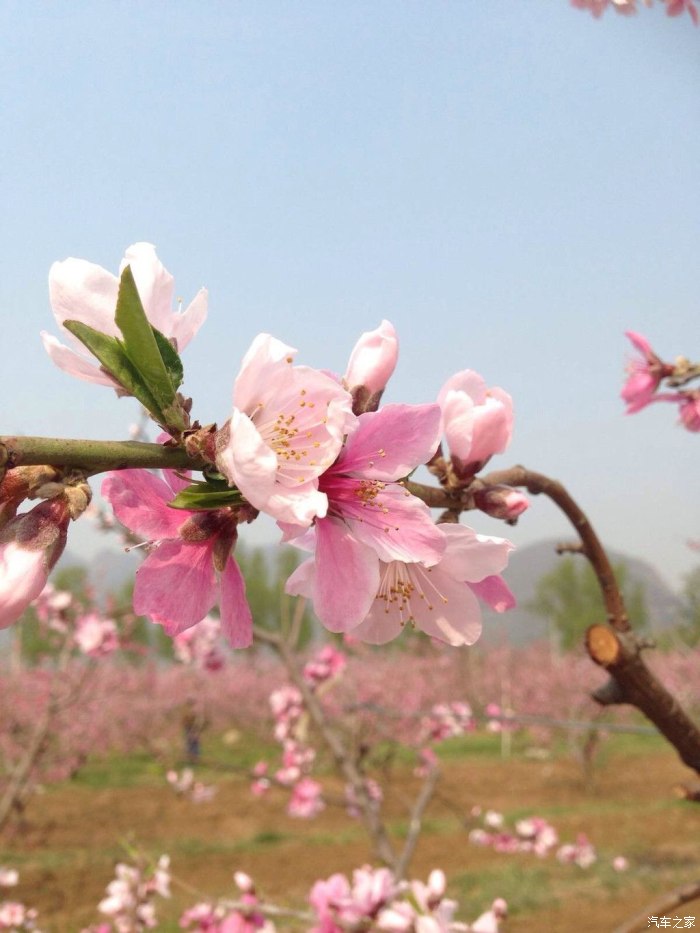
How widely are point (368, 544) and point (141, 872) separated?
262cm

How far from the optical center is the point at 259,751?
15164 millimetres

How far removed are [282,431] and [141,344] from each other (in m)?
0.13

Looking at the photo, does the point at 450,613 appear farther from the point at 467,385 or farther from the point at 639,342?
the point at 639,342

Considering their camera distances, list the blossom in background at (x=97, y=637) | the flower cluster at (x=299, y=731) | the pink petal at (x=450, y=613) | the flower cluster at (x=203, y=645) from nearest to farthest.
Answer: the pink petal at (x=450, y=613) < the flower cluster at (x=299, y=731) < the blossom in background at (x=97, y=637) < the flower cluster at (x=203, y=645)

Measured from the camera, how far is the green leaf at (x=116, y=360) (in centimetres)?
52

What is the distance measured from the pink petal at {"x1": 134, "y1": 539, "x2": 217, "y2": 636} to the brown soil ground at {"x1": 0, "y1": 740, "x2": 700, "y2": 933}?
8.12 ft

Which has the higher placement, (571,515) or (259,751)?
(571,515)

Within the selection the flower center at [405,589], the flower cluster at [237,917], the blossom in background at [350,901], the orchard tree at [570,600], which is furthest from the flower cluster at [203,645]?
the orchard tree at [570,600]

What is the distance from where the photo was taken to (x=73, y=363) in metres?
0.59

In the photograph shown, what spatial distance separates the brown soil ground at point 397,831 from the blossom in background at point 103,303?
2605mm

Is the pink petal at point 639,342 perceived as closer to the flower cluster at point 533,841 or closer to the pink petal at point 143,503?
the pink petal at point 143,503

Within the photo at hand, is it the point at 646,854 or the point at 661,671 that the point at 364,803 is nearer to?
the point at 646,854

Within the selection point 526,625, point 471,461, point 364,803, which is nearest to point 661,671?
point 364,803

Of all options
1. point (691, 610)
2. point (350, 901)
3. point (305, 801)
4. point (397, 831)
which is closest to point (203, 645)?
point (305, 801)
